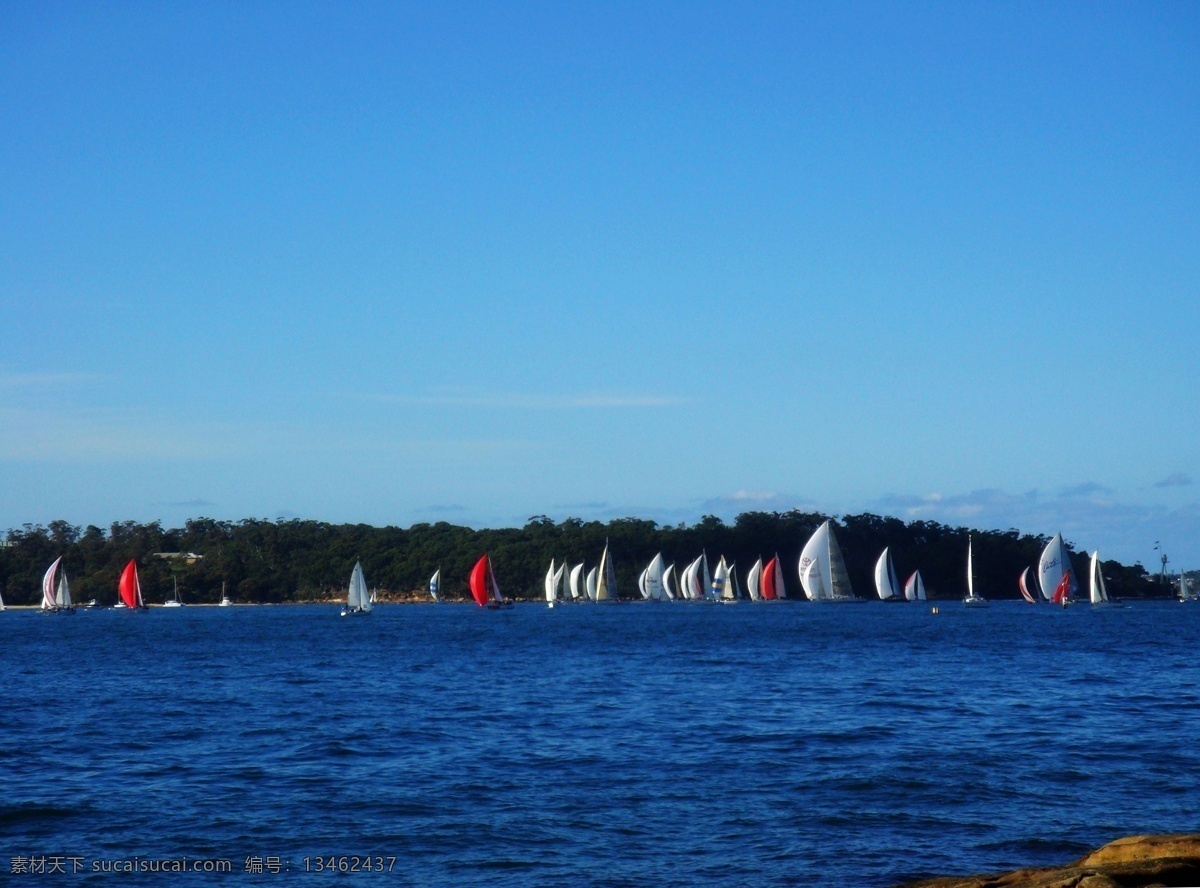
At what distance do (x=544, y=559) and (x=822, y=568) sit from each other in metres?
75.6

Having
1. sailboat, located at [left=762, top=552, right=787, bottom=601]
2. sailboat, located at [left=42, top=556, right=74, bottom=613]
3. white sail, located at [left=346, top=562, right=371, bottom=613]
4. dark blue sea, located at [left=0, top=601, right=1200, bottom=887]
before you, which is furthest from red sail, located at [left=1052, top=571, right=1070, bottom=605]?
sailboat, located at [left=42, top=556, right=74, bottom=613]

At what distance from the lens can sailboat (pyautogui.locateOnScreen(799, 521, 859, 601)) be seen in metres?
112

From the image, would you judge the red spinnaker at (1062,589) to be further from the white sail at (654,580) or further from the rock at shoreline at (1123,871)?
the rock at shoreline at (1123,871)

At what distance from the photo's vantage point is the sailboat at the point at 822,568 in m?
112

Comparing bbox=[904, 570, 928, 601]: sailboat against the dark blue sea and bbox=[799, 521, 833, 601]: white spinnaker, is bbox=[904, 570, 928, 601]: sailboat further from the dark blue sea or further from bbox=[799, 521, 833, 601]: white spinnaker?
the dark blue sea

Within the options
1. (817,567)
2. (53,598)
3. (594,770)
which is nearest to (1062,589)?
(817,567)

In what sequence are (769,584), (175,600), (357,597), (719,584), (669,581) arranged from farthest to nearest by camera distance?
(175,600)
(669,581)
(719,584)
(769,584)
(357,597)

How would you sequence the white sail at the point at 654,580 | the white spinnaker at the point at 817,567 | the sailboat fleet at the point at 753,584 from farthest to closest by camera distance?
the white sail at the point at 654,580, the white spinnaker at the point at 817,567, the sailboat fleet at the point at 753,584

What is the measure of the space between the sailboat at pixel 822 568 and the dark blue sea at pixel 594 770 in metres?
61.6

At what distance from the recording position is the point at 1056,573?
107250 millimetres

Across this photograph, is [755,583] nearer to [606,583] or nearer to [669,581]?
[606,583]

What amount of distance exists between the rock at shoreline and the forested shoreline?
164 meters

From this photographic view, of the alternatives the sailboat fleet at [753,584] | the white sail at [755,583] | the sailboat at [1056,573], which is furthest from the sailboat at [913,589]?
the sailboat at [1056,573]

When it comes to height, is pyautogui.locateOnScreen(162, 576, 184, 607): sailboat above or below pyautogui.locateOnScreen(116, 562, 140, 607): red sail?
below
